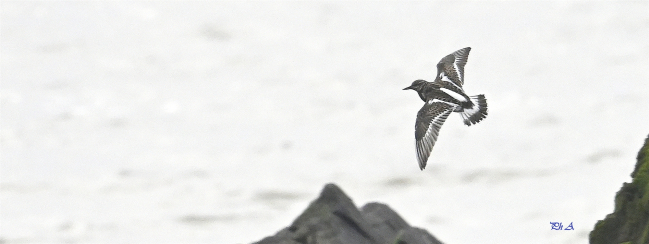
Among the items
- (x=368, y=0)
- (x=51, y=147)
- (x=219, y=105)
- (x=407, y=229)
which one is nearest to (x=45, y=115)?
(x=51, y=147)

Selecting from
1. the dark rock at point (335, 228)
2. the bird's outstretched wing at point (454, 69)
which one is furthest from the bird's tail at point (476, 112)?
the dark rock at point (335, 228)

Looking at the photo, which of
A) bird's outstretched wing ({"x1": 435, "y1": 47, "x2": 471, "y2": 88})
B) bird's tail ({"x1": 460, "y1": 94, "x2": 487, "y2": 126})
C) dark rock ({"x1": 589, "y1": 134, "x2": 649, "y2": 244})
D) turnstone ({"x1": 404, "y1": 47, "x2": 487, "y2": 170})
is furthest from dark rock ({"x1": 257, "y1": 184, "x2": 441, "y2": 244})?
bird's outstretched wing ({"x1": 435, "y1": 47, "x2": 471, "y2": 88})

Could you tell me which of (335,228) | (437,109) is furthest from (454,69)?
(335,228)

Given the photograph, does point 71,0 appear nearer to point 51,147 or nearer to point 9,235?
point 51,147

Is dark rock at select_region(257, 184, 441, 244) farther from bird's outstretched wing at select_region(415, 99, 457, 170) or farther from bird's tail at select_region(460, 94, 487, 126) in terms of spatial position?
bird's tail at select_region(460, 94, 487, 126)

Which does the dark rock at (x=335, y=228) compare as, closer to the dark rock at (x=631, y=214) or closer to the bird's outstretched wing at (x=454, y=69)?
the dark rock at (x=631, y=214)
